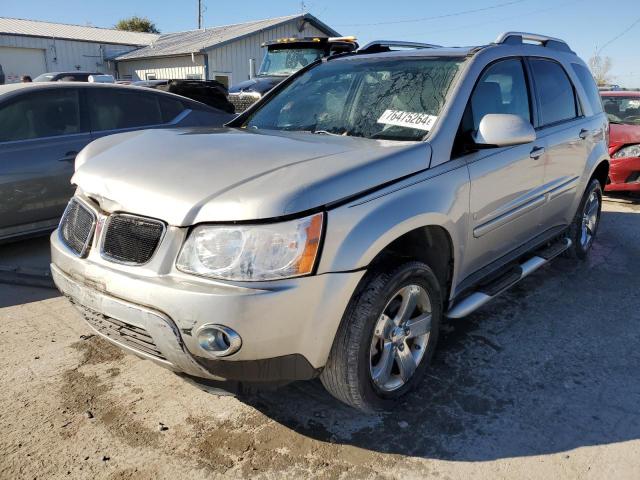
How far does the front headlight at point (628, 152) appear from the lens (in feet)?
24.0

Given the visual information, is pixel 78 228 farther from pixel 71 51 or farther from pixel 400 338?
pixel 71 51

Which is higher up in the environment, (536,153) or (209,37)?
(209,37)

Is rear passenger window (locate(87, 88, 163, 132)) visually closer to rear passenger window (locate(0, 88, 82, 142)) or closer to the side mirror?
rear passenger window (locate(0, 88, 82, 142))

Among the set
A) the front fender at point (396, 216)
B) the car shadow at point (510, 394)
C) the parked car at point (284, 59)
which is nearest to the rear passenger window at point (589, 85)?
the car shadow at point (510, 394)

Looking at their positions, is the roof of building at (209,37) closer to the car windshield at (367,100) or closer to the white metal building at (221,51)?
the white metal building at (221,51)

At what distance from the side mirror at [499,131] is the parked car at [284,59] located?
8211 mm

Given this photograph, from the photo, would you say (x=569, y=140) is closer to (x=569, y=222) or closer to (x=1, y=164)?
(x=569, y=222)

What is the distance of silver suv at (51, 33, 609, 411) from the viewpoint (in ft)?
6.78

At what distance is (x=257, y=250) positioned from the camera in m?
2.05

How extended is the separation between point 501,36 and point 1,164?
13.4 ft

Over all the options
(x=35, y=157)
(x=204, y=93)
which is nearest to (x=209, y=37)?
(x=204, y=93)

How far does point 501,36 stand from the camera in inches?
144

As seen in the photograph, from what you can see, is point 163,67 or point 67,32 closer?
point 163,67

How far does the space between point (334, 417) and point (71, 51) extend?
31.7 m
